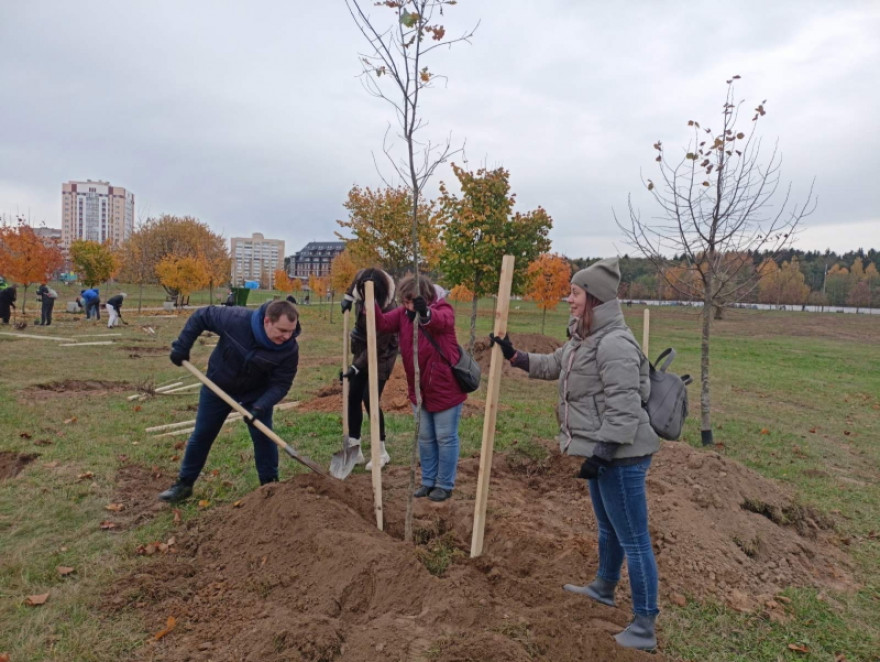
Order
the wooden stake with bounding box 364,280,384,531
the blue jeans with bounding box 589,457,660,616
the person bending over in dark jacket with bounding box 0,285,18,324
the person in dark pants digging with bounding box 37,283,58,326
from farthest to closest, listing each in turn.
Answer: the person in dark pants digging with bounding box 37,283,58,326 < the person bending over in dark jacket with bounding box 0,285,18,324 < the wooden stake with bounding box 364,280,384,531 < the blue jeans with bounding box 589,457,660,616

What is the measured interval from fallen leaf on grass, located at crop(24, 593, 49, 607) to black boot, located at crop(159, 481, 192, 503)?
1.42 metres

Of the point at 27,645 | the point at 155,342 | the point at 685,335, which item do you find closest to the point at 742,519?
the point at 27,645

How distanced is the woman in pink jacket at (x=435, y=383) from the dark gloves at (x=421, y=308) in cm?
31

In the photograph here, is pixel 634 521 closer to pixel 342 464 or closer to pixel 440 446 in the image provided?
pixel 440 446

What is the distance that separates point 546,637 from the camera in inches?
109

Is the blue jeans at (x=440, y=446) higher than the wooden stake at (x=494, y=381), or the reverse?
the wooden stake at (x=494, y=381)

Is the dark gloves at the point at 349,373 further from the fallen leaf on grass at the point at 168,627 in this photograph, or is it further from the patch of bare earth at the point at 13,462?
the patch of bare earth at the point at 13,462

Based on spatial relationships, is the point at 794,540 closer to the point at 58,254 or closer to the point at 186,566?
the point at 186,566

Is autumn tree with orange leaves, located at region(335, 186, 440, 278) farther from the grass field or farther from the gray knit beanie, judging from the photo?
the gray knit beanie

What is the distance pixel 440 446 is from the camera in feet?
15.3

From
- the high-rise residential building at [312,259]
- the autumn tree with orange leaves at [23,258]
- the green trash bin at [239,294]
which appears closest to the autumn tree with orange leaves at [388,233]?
the green trash bin at [239,294]

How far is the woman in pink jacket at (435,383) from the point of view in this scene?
176 inches

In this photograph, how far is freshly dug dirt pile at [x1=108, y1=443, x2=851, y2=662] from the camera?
275cm

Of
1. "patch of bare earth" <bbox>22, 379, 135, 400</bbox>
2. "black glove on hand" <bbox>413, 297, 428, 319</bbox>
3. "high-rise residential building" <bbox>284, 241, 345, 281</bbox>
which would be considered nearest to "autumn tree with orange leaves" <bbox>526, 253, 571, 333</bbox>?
"patch of bare earth" <bbox>22, 379, 135, 400</bbox>
